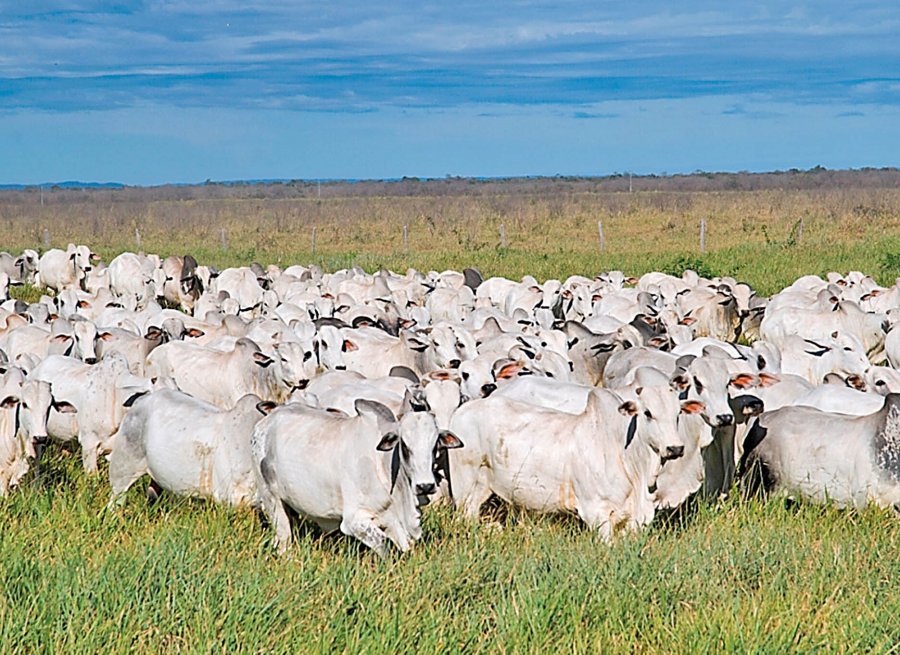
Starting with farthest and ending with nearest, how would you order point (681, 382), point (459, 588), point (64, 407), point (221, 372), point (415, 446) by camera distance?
point (221, 372) → point (64, 407) → point (681, 382) → point (415, 446) → point (459, 588)

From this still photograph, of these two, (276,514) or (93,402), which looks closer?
(276,514)

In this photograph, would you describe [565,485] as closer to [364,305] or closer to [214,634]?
[214,634]

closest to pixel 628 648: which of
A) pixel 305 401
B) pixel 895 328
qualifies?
pixel 305 401

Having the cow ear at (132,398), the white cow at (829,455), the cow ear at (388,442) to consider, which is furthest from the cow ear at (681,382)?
the cow ear at (132,398)

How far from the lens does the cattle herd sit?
304 inches

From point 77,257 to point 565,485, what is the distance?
19.7 m

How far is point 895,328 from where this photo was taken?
13.8m

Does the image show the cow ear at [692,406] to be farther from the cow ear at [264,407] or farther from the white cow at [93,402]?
the white cow at [93,402]

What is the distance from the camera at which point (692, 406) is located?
7.89m

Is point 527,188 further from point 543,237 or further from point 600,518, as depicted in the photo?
point 600,518

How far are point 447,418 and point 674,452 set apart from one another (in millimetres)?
1936

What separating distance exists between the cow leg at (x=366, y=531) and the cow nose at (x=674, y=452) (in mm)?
1964

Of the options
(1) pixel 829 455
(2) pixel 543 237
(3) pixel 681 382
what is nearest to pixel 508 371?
(3) pixel 681 382

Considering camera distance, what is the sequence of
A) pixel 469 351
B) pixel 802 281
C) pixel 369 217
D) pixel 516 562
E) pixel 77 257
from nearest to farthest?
1. pixel 516 562
2. pixel 469 351
3. pixel 802 281
4. pixel 77 257
5. pixel 369 217
